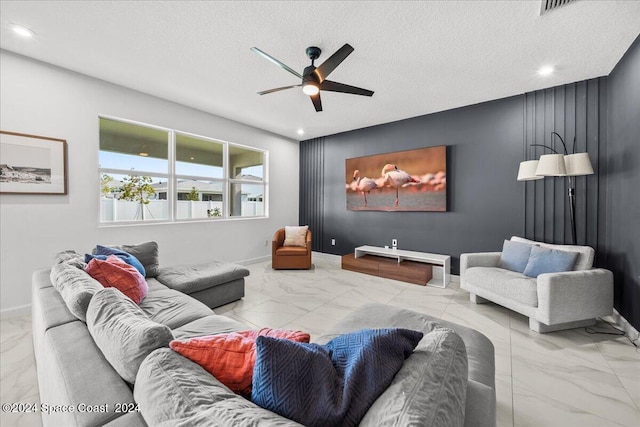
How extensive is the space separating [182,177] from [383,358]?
4333mm

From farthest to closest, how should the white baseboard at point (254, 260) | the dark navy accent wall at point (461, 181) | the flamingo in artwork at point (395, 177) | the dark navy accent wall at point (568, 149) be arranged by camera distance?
the white baseboard at point (254, 260)
the flamingo in artwork at point (395, 177)
the dark navy accent wall at point (461, 181)
the dark navy accent wall at point (568, 149)

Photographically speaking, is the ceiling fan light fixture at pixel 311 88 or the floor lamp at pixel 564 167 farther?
the floor lamp at pixel 564 167

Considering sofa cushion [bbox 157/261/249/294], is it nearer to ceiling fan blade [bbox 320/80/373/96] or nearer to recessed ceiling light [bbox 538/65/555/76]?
ceiling fan blade [bbox 320/80/373/96]

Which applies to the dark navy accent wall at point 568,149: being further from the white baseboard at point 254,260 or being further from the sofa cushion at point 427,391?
the white baseboard at point 254,260

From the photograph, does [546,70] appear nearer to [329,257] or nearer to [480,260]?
[480,260]

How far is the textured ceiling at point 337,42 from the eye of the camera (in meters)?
2.08

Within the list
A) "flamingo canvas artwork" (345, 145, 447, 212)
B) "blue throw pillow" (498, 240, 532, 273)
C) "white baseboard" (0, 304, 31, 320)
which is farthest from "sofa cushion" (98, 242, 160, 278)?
"blue throw pillow" (498, 240, 532, 273)

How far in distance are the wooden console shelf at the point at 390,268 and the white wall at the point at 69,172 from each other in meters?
2.58

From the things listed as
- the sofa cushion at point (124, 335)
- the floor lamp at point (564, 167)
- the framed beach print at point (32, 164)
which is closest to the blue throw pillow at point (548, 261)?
the floor lamp at point (564, 167)

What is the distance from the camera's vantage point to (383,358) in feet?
2.47

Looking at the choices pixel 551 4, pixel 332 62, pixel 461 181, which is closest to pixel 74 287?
pixel 332 62

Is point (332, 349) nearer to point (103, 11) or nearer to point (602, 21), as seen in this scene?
point (103, 11)

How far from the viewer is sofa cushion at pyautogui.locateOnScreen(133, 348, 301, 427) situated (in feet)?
1.91

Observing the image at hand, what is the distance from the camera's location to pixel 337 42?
96.7 inches
